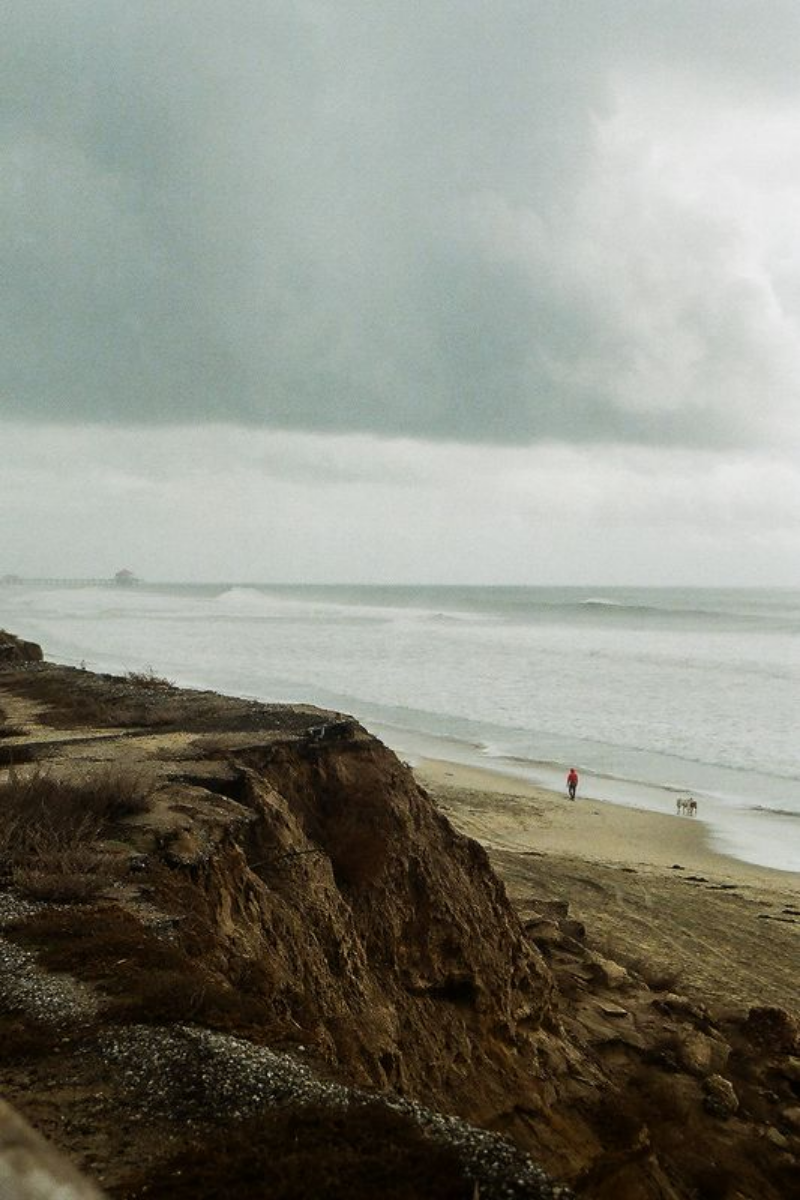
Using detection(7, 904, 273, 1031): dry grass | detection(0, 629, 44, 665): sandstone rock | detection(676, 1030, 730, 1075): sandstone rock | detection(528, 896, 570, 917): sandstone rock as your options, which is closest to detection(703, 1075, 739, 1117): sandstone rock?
detection(676, 1030, 730, 1075): sandstone rock

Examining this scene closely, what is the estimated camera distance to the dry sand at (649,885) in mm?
13180

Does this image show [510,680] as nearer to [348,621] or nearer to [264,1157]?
[264,1157]

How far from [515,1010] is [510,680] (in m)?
40.8

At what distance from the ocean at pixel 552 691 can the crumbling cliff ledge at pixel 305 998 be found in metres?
12.8

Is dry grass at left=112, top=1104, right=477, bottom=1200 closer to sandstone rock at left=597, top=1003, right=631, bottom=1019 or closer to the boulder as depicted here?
the boulder

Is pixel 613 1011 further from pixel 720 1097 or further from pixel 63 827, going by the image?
pixel 63 827

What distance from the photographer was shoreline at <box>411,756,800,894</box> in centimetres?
1967

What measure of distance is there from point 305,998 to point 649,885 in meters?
12.8

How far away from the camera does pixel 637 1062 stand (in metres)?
9.60

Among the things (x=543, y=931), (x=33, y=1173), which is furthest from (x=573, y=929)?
(x=33, y=1173)

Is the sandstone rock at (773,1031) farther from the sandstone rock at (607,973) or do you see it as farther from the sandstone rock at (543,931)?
the sandstone rock at (543,931)

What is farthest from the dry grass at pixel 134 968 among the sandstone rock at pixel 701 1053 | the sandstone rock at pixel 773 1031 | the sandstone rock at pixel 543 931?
the sandstone rock at pixel 773 1031

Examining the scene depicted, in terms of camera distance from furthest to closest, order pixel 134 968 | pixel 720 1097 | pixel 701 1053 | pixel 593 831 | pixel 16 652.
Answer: pixel 16 652
pixel 593 831
pixel 701 1053
pixel 720 1097
pixel 134 968

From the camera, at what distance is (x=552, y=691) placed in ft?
151
